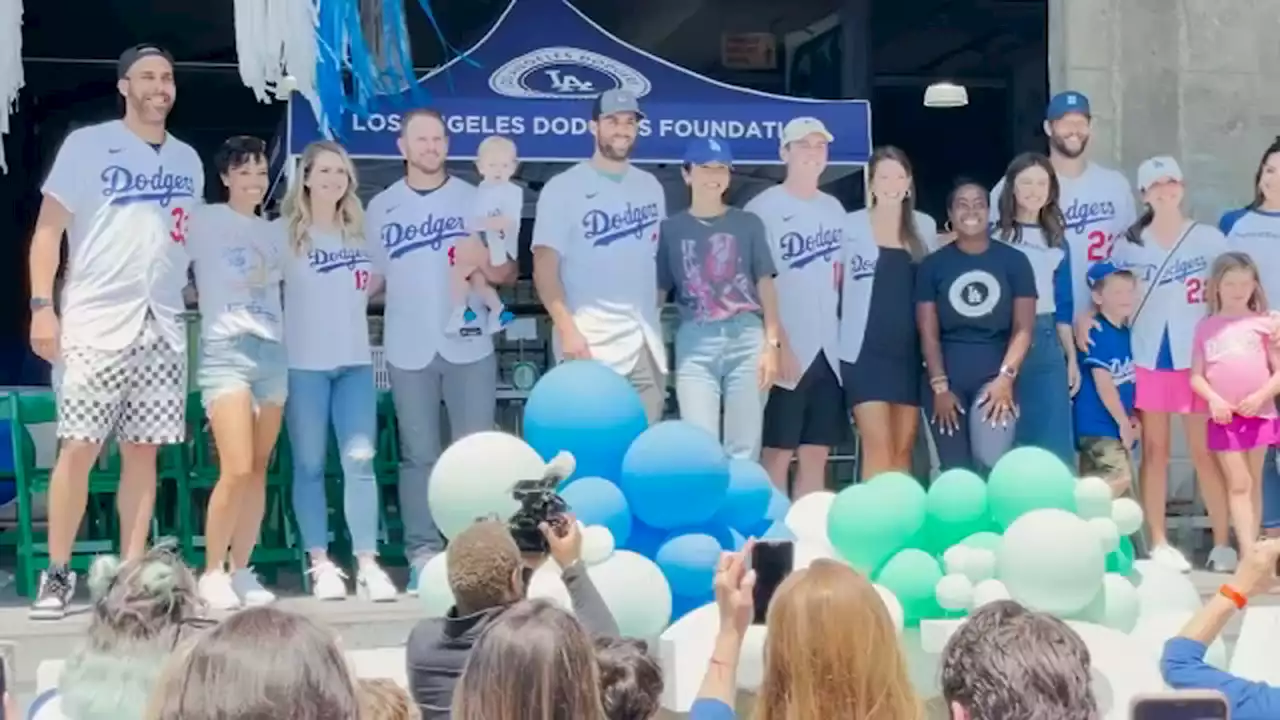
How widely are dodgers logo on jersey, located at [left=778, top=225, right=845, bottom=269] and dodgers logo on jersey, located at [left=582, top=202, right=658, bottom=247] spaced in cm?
58

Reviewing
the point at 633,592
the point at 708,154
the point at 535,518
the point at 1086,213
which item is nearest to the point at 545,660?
the point at 535,518

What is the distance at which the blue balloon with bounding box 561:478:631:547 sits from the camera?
4.59 metres

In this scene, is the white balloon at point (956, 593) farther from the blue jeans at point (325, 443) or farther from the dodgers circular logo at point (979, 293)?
the blue jeans at point (325, 443)

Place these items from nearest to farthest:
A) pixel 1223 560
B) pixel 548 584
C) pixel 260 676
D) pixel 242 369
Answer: pixel 260 676 → pixel 548 584 → pixel 242 369 → pixel 1223 560

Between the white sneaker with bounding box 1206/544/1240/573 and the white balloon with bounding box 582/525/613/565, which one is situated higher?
the white balloon with bounding box 582/525/613/565

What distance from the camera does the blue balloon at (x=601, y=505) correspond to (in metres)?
4.59

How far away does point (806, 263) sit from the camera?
5.94m

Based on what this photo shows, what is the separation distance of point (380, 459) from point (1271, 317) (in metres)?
3.46

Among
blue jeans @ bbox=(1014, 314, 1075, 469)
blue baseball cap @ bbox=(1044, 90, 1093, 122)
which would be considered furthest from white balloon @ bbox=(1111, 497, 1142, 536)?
blue baseball cap @ bbox=(1044, 90, 1093, 122)

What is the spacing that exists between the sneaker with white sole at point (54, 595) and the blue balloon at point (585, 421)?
152 cm

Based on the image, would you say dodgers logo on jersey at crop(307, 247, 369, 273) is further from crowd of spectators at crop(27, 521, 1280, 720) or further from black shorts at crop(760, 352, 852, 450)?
crowd of spectators at crop(27, 521, 1280, 720)

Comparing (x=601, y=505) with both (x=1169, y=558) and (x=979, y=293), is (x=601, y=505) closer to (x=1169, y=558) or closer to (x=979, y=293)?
(x=979, y=293)

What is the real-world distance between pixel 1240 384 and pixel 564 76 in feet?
10.8

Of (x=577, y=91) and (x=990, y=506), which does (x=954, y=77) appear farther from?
(x=990, y=506)
